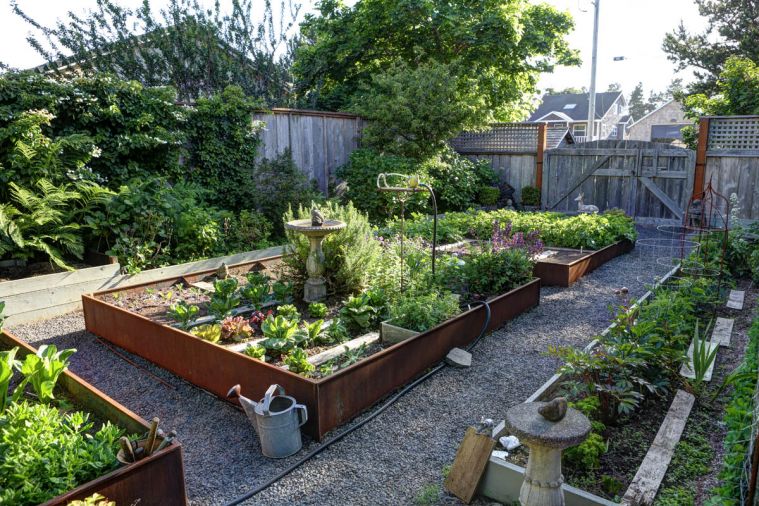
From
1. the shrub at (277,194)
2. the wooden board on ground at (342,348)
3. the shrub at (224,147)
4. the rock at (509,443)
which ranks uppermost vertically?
the shrub at (224,147)

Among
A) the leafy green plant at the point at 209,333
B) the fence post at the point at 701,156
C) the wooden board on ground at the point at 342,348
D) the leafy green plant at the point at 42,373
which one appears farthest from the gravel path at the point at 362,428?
the fence post at the point at 701,156

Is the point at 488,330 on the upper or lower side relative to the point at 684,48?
lower

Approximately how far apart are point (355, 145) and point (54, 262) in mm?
6812

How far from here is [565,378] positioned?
3.94 meters

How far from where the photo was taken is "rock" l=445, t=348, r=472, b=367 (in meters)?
4.38

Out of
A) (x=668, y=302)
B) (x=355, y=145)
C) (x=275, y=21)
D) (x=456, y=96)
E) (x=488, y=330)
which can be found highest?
(x=275, y=21)

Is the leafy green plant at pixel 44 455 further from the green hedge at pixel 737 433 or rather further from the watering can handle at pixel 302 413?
the green hedge at pixel 737 433

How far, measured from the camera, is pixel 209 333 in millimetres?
4324

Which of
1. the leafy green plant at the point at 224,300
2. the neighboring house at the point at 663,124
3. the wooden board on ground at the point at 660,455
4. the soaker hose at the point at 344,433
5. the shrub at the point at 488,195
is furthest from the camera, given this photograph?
the neighboring house at the point at 663,124

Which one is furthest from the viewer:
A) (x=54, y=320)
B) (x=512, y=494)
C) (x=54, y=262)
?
(x=54, y=262)

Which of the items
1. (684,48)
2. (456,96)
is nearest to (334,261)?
(456,96)

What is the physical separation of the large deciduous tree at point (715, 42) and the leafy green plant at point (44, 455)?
19.0 metres

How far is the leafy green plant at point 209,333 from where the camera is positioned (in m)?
4.31

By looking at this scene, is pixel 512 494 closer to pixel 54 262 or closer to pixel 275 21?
pixel 54 262
